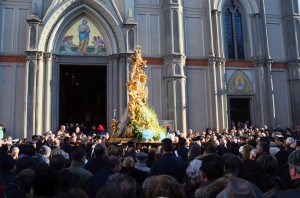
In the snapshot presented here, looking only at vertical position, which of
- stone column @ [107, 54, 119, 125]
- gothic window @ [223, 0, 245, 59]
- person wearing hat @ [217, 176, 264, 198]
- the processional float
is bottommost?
person wearing hat @ [217, 176, 264, 198]

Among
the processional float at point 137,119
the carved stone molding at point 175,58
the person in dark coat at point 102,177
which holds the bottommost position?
the person in dark coat at point 102,177

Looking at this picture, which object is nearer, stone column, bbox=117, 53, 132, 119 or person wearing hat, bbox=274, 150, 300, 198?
person wearing hat, bbox=274, 150, 300, 198

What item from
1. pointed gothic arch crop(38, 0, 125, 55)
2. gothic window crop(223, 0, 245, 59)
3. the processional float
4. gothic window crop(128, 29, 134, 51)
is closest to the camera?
the processional float

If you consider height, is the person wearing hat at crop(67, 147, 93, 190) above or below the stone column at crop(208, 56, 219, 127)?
below

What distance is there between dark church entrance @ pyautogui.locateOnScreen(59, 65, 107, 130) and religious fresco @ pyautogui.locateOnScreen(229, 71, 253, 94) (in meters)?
11.6

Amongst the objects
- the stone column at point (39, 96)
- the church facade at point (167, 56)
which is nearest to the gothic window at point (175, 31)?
the church facade at point (167, 56)

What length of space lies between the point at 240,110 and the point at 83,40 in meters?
12.6

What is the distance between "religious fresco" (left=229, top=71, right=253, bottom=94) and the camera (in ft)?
72.9

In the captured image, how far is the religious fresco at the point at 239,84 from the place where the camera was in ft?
72.9

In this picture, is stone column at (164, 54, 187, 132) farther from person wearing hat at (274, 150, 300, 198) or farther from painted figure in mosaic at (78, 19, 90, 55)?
person wearing hat at (274, 150, 300, 198)

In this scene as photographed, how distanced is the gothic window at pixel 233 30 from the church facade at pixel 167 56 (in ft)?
0.25

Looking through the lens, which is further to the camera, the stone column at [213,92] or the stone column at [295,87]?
the stone column at [295,87]

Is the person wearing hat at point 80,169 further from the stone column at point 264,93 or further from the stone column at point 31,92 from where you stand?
the stone column at point 264,93

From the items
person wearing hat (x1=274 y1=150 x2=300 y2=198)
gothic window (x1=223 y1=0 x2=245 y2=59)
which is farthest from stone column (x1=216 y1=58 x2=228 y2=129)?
person wearing hat (x1=274 y1=150 x2=300 y2=198)
